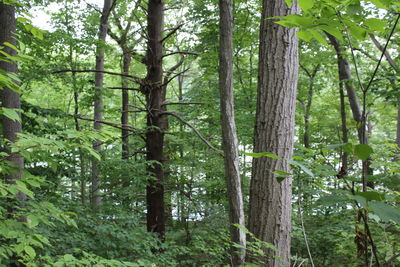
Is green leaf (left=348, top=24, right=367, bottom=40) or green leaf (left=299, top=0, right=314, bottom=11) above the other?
green leaf (left=299, top=0, right=314, bottom=11)

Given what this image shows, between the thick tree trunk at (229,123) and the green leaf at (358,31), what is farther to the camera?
the thick tree trunk at (229,123)

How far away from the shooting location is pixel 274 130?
2.96 meters

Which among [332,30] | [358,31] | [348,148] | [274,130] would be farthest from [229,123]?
[348,148]

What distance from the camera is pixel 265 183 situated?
2.93 metres

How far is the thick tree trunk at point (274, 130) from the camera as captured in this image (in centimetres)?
291

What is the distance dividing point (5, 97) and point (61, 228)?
223cm

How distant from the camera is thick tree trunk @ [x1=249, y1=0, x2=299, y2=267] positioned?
2.91m

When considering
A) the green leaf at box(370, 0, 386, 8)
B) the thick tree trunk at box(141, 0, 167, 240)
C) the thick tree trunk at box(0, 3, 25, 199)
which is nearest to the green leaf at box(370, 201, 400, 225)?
the green leaf at box(370, 0, 386, 8)

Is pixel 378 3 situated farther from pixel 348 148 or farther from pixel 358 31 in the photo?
pixel 348 148

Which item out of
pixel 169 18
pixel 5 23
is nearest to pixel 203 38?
pixel 5 23

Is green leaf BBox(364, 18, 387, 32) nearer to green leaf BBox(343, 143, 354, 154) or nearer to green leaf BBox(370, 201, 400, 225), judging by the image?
green leaf BBox(343, 143, 354, 154)

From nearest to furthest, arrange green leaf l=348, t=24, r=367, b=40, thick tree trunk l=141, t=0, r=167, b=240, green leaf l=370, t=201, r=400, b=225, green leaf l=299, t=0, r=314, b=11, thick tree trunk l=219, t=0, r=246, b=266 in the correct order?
green leaf l=370, t=201, r=400, b=225 → green leaf l=299, t=0, r=314, b=11 → green leaf l=348, t=24, r=367, b=40 → thick tree trunk l=219, t=0, r=246, b=266 → thick tree trunk l=141, t=0, r=167, b=240

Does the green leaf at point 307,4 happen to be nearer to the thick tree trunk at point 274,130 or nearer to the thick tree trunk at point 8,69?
the thick tree trunk at point 274,130

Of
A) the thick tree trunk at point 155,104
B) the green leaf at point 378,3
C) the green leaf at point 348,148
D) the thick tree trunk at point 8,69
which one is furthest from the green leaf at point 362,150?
the thick tree trunk at point 155,104
